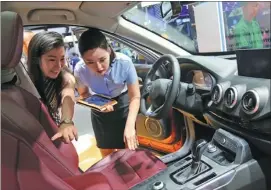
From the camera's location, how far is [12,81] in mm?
1162

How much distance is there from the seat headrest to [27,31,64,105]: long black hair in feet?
→ 1.52

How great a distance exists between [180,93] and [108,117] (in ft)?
2.18

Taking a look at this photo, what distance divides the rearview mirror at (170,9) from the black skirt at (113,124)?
0.49 meters

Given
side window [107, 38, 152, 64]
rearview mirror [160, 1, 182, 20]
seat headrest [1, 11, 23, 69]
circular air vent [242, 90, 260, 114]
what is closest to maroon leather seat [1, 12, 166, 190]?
seat headrest [1, 11, 23, 69]

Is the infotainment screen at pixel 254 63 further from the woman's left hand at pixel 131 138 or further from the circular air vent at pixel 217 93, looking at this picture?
the woman's left hand at pixel 131 138

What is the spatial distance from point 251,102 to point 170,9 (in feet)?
3.09

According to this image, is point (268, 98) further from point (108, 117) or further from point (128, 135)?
point (108, 117)

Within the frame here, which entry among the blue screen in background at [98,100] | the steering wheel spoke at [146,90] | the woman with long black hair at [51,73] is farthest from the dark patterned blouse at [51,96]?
the steering wheel spoke at [146,90]

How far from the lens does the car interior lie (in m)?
0.86

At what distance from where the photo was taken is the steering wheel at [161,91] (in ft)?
3.76

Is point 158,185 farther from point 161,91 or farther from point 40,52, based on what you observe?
point 40,52

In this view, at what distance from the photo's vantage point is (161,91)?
1.28 metres

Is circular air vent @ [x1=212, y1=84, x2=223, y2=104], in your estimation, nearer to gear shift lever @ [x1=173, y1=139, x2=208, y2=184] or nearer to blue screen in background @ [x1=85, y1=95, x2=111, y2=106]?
gear shift lever @ [x1=173, y1=139, x2=208, y2=184]

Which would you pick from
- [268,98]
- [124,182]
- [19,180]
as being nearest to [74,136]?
[124,182]
